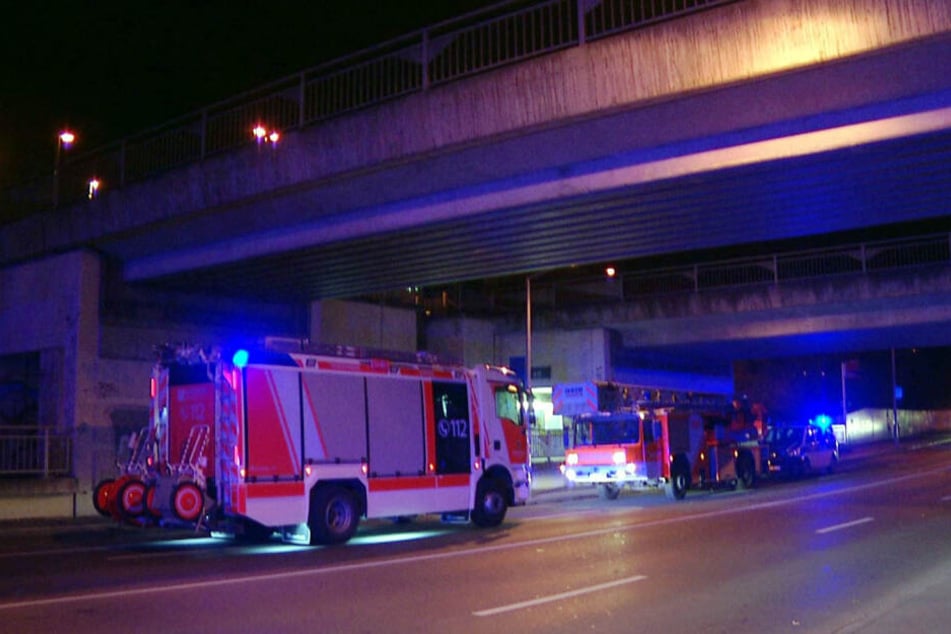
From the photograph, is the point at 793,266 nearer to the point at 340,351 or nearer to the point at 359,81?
the point at 359,81

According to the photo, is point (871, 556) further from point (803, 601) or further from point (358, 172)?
point (358, 172)

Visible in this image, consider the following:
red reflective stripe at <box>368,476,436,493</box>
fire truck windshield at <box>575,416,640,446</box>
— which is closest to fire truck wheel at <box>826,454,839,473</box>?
fire truck windshield at <box>575,416,640,446</box>

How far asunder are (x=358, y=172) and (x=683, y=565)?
969 centimetres

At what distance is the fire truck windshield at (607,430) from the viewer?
81.7 ft

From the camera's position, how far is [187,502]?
14.0 meters

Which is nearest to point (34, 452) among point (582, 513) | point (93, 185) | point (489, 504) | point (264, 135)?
point (93, 185)

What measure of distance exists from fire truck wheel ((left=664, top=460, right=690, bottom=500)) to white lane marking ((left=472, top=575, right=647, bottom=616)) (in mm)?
14135

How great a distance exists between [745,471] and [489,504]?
546 inches

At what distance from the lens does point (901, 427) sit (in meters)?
70.9

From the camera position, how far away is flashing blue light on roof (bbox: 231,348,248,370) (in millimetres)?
14297

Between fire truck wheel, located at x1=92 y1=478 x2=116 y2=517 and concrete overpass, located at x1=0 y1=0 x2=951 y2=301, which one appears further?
fire truck wheel, located at x1=92 y1=478 x2=116 y2=517

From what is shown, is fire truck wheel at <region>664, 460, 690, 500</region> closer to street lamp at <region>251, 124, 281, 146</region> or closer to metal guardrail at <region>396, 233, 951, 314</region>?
metal guardrail at <region>396, 233, 951, 314</region>

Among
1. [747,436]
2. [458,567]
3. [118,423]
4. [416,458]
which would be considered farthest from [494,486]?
[747,436]

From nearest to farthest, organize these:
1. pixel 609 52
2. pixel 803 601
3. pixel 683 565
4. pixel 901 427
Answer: pixel 803 601 < pixel 683 565 < pixel 609 52 < pixel 901 427
